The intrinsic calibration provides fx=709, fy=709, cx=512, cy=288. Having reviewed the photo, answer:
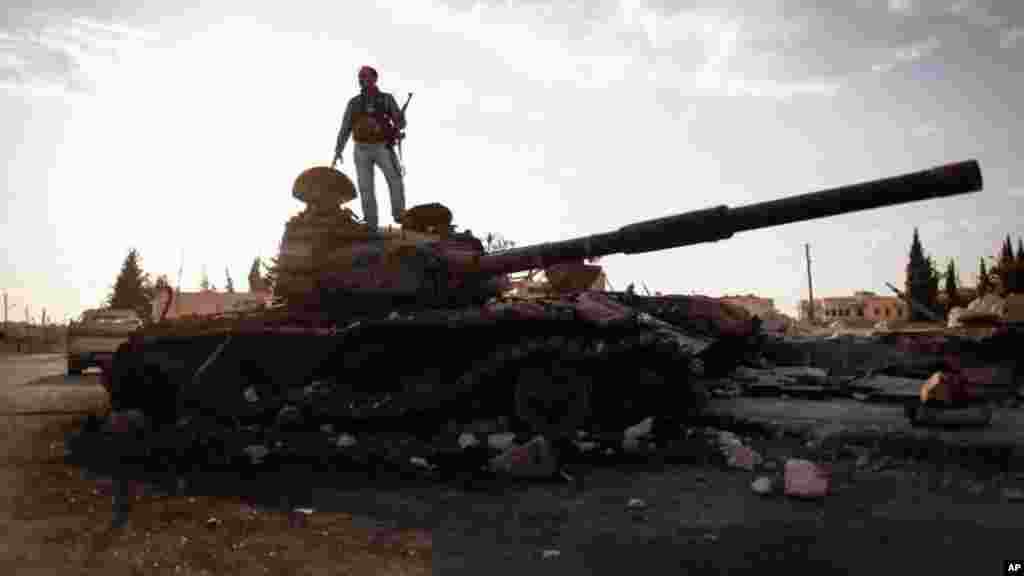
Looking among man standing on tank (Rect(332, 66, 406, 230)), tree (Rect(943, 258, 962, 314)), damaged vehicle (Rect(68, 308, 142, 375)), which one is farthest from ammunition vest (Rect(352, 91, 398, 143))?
tree (Rect(943, 258, 962, 314))

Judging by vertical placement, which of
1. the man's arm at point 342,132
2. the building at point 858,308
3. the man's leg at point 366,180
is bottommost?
the building at point 858,308

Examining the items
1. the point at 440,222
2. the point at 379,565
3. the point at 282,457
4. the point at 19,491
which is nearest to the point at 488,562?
the point at 379,565

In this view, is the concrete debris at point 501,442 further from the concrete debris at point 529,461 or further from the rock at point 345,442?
the rock at point 345,442

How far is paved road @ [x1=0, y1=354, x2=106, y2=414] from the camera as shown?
361 inches

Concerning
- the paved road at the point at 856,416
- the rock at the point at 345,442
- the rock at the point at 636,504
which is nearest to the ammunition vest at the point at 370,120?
the rock at the point at 345,442

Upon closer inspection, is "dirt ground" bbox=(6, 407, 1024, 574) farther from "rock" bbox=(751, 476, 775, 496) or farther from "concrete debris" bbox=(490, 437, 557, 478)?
"concrete debris" bbox=(490, 437, 557, 478)

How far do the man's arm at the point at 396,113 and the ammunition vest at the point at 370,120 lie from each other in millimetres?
86

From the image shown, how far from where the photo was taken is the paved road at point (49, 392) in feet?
30.1

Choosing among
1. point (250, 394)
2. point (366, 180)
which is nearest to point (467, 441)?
point (250, 394)

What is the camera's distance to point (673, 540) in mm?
3605

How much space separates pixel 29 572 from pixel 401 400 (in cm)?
324

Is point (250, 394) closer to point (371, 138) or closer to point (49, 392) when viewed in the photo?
point (371, 138)

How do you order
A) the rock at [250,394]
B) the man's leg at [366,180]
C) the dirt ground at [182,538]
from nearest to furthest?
the dirt ground at [182,538], the rock at [250,394], the man's leg at [366,180]

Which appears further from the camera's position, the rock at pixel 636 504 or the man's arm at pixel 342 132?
the man's arm at pixel 342 132
